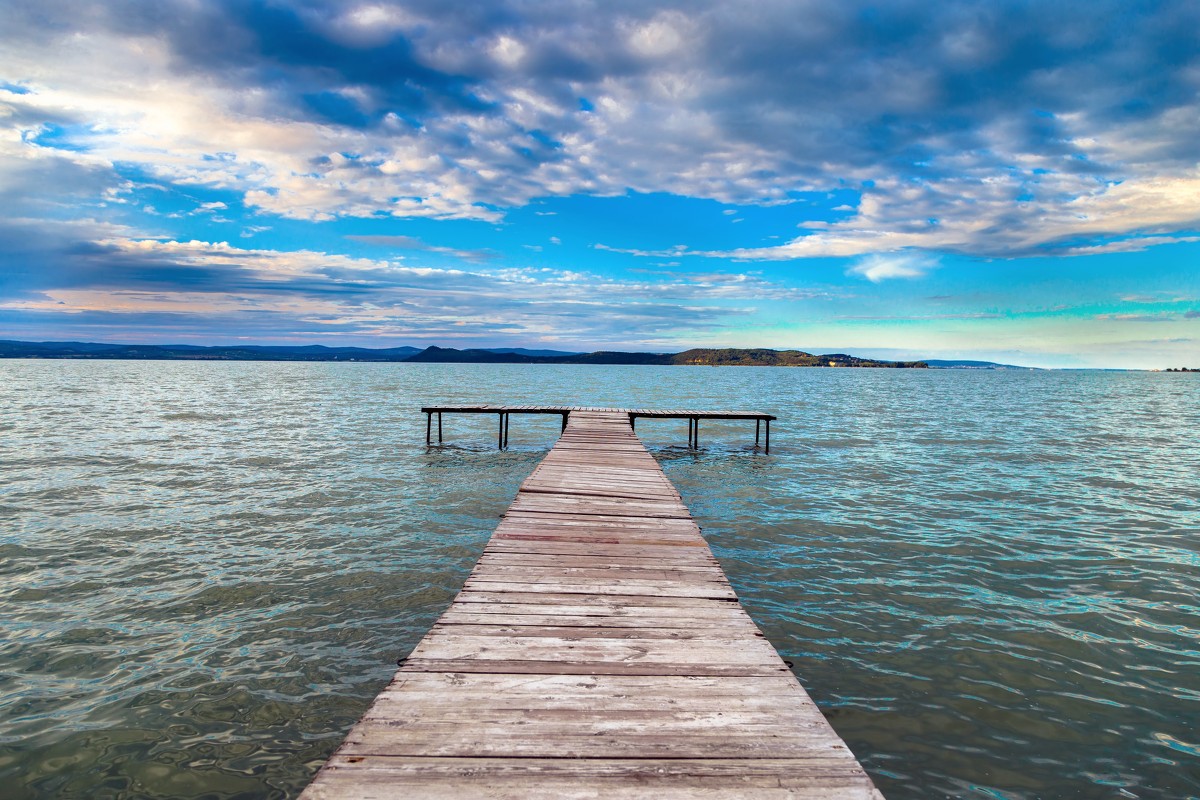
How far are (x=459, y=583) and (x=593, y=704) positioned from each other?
5.93 m

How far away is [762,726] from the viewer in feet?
11.2

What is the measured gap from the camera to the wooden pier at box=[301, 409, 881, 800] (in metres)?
2.90

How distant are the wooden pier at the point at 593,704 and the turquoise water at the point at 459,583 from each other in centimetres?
199

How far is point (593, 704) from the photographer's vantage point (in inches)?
142

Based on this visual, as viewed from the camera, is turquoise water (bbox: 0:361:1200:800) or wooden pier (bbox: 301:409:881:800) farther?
turquoise water (bbox: 0:361:1200:800)

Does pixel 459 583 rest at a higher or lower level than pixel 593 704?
lower

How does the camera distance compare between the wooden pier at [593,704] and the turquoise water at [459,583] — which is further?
the turquoise water at [459,583]

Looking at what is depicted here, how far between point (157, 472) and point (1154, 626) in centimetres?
2194

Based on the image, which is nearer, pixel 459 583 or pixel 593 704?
pixel 593 704

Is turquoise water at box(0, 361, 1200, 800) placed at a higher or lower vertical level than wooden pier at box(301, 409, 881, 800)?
lower

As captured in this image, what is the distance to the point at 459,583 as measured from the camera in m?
9.07

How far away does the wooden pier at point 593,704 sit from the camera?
2896mm

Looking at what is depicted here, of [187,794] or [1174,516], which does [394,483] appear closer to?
[187,794]

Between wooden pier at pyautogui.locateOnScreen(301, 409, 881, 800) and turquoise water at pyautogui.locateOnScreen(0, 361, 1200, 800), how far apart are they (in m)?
1.99
